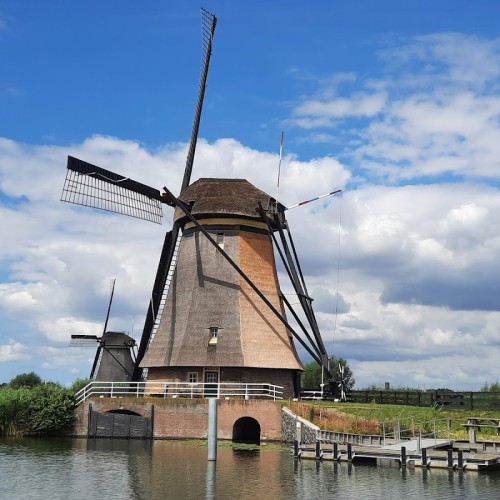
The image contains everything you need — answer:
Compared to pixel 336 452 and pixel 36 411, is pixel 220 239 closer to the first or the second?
pixel 36 411

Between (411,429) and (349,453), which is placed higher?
(411,429)

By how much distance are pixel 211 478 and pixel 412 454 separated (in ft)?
22.7

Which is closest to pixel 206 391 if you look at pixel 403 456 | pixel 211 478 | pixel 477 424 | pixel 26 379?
pixel 477 424

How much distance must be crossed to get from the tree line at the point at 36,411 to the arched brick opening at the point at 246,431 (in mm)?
7923

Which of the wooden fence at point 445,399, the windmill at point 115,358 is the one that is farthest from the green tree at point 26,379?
the wooden fence at point 445,399

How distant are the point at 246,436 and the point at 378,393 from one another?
7.41 meters

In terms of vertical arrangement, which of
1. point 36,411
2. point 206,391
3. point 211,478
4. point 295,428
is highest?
point 206,391

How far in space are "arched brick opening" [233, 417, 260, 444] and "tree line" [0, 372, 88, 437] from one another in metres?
7.92

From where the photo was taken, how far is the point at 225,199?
120 ft

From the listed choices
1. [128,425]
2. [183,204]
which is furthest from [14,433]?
[183,204]

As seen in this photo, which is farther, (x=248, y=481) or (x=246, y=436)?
(x=246, y=436)

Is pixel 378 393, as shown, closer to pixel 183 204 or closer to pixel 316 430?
pixel 316 430

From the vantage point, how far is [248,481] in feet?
68.0

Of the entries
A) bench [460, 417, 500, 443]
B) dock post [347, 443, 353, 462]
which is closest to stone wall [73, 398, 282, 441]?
dock post [347, 443, 353, 462]
